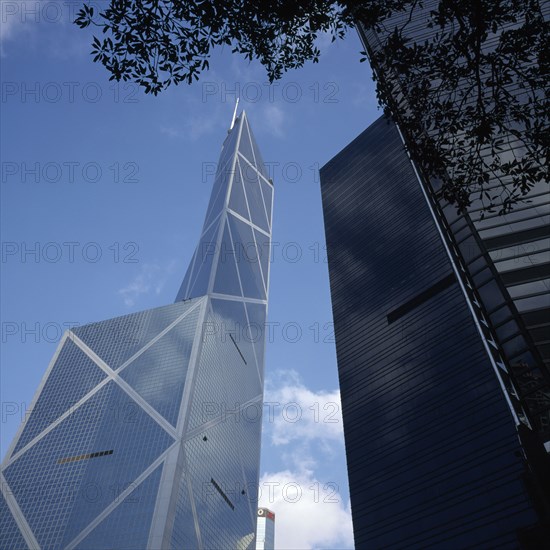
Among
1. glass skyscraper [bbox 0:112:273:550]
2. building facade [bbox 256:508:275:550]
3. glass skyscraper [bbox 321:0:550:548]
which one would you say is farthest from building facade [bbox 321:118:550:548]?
building facade [bbox 256:508:275:550]

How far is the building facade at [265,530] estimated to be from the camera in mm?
136625

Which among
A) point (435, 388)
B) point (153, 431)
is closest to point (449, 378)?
point (435, 388)

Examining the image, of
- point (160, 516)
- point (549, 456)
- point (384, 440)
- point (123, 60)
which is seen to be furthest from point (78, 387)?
point (123, 60)

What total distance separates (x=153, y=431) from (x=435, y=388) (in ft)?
102

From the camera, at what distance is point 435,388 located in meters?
41.2

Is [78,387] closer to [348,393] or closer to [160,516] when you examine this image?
[160,516]

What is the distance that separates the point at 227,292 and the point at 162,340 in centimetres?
1601

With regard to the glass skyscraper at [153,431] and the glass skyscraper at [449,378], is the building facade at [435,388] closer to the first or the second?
the glass skyscraper at [449,378]

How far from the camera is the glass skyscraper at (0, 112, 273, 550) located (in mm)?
49750

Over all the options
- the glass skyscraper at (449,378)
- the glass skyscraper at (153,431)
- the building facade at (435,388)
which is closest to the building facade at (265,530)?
the glass skyscraper at (153,431)

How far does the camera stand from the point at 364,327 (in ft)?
174

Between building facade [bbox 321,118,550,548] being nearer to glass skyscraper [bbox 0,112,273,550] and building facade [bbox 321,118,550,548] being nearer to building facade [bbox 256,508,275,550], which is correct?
glass skyscraper [bbox 0,112,273,550]

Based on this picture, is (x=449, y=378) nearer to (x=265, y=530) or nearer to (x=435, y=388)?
(x=435, y=388)

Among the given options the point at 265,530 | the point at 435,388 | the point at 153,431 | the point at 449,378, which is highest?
the point at 265,530
